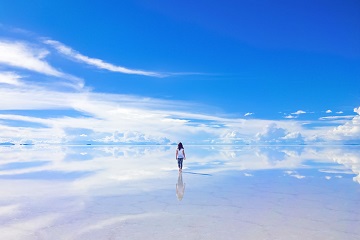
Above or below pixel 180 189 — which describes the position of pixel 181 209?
below

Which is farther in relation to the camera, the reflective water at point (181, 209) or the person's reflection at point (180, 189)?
the person's reflection at point (180, 189)

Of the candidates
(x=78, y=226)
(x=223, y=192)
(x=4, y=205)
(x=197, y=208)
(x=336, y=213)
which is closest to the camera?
(x=78, y=226)

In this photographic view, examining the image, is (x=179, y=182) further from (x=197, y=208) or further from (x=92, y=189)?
(x=197, y=208)

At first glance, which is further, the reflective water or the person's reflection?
the person's reflection

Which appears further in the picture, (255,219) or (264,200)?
(264,200)

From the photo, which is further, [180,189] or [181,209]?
[180,189]

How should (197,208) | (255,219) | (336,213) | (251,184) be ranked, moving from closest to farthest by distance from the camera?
(255,219), (336,213), (197,208), (251,184)

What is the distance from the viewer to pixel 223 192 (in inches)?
419

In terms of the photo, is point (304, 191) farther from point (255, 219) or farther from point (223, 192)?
point (255, 219)

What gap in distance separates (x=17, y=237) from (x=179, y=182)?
757 centimetres

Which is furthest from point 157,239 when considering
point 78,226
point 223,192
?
point 223,192

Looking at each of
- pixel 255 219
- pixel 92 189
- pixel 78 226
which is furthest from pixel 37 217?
pixel 255 219

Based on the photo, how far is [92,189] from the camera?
37.5 ft

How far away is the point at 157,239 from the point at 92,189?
6175mm
